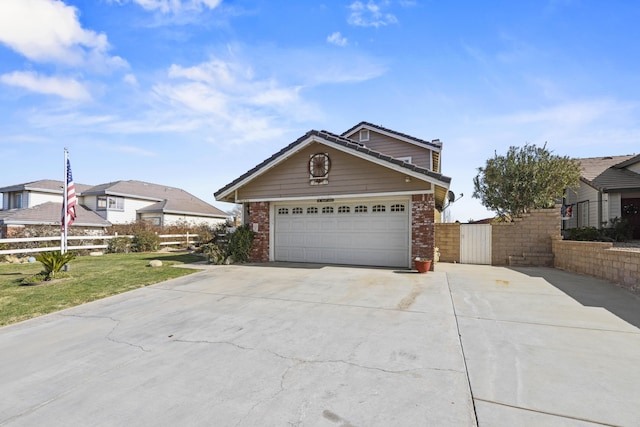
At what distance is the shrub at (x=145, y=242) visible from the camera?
18.1 metres

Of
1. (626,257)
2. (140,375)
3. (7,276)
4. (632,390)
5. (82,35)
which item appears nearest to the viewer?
(632,390)

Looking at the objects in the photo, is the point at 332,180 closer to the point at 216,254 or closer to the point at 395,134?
the point at 216,254

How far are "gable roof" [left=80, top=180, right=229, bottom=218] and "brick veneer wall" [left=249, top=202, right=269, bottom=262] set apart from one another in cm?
1991

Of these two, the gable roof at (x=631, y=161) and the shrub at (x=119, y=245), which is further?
the shrub at (x=119, y=245)

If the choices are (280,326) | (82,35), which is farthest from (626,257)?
(82,35)

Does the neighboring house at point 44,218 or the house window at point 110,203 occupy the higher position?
the house window at point 110,203

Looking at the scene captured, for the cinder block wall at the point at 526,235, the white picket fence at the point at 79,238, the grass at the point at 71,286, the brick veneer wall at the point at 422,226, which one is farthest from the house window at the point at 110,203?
the cinder block wall at the point at 526,235

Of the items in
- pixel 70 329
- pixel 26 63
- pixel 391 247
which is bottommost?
pixel 70 329

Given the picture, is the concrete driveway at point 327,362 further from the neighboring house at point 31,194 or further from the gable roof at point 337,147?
the neighboring house at point 31,194

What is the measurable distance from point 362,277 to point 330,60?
6.70 m

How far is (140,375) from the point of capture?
345 centimetres

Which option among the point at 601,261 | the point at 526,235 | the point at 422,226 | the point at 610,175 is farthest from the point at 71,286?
the point at 610,175

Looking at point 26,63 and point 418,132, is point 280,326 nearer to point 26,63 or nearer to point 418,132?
point 26,63

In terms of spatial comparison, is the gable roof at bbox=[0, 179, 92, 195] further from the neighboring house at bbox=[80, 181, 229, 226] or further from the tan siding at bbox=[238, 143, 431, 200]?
the tan siding at bbox=[238, 143, 431, 200]
